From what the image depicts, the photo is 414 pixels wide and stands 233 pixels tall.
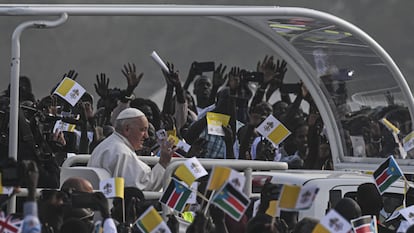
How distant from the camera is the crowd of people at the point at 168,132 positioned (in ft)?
30.0

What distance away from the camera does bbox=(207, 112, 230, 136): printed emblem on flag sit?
1216 centimetres

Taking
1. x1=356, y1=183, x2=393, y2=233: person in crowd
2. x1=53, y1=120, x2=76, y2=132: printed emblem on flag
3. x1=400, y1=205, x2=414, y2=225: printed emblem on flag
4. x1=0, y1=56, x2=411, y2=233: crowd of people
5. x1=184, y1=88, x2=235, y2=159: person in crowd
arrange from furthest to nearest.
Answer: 1. x1=53, y1=120, x2=76, y2=132: printed emblem on flag
2. x1=184, y1=88, x2=235, y2=159: person in crowd
3. x1=356, y1=183, x2=393, y2=233: person in crowd
4. x1=0, y1=56, x2=411, y2=233: crowd of people
5. x1=400, y1=205, x2=414, y2=225: printed emblem on flag

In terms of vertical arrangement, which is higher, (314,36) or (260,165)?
(314,36)

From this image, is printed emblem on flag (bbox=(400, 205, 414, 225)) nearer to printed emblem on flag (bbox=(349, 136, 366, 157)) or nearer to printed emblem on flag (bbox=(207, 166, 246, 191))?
printed emblem on flag (bbox=(207, 166, 246, 191))

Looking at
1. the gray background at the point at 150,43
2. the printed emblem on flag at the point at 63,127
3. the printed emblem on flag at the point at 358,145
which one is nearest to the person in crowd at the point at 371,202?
the printed emblem on flag at the point at 358,145

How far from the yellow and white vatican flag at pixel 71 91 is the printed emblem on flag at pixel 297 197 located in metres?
4.71

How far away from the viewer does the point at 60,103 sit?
14.6m

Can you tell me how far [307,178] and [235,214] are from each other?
2.72 metres

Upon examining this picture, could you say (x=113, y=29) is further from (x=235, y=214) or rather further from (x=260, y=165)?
(x=235, y=214)

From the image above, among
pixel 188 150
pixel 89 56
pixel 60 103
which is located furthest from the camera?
pixel 89 56

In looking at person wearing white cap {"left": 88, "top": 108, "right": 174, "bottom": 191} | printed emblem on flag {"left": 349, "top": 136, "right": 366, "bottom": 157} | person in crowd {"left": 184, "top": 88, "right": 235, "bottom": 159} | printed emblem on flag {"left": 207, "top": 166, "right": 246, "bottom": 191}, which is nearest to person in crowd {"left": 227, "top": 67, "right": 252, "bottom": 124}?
person in crowd {"left": 184, "top": 88, "right": 235, "bottom": 159}

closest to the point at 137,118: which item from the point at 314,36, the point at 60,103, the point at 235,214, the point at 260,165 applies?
the point at 260,165

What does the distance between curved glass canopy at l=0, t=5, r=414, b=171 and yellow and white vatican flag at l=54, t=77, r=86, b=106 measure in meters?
1.70

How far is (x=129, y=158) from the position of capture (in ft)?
33.7
